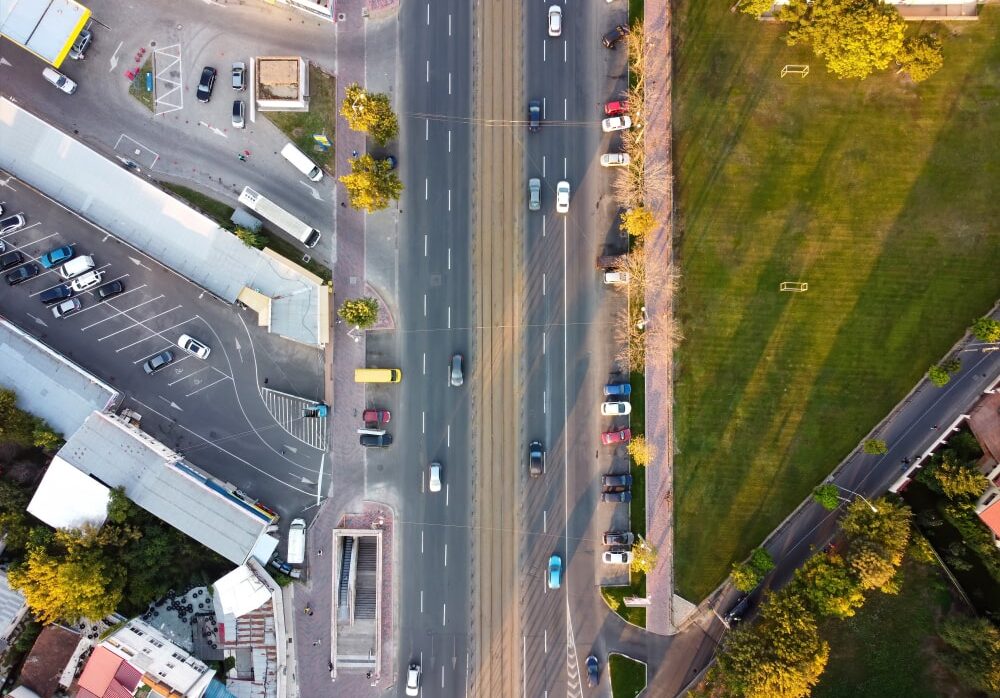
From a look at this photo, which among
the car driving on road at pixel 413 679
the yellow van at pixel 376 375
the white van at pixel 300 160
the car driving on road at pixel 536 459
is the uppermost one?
the white van at pixel 300 160

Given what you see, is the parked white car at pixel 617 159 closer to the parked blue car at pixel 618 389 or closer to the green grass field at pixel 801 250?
the green grass field at pixel 801 250

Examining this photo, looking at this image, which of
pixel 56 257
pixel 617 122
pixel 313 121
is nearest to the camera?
pixel 617 122

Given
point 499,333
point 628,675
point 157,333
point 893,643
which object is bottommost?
point 628,675

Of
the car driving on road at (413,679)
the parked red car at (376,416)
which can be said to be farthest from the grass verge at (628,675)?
the parked red car at (376,416)

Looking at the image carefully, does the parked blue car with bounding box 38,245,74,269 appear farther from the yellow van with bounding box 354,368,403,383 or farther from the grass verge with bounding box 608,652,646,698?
the grass verge with bounding box 608,652,646,698

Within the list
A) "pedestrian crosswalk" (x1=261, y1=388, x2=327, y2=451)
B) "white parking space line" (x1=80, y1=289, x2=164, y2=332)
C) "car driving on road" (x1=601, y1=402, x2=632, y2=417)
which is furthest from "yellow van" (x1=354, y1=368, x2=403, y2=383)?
"white parking space line" (x1=80, y1=289, x2=164, y2=332)

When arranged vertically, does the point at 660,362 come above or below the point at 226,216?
below

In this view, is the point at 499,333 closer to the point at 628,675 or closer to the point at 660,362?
the point at 660,362

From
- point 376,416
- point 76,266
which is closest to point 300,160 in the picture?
point 76,266
